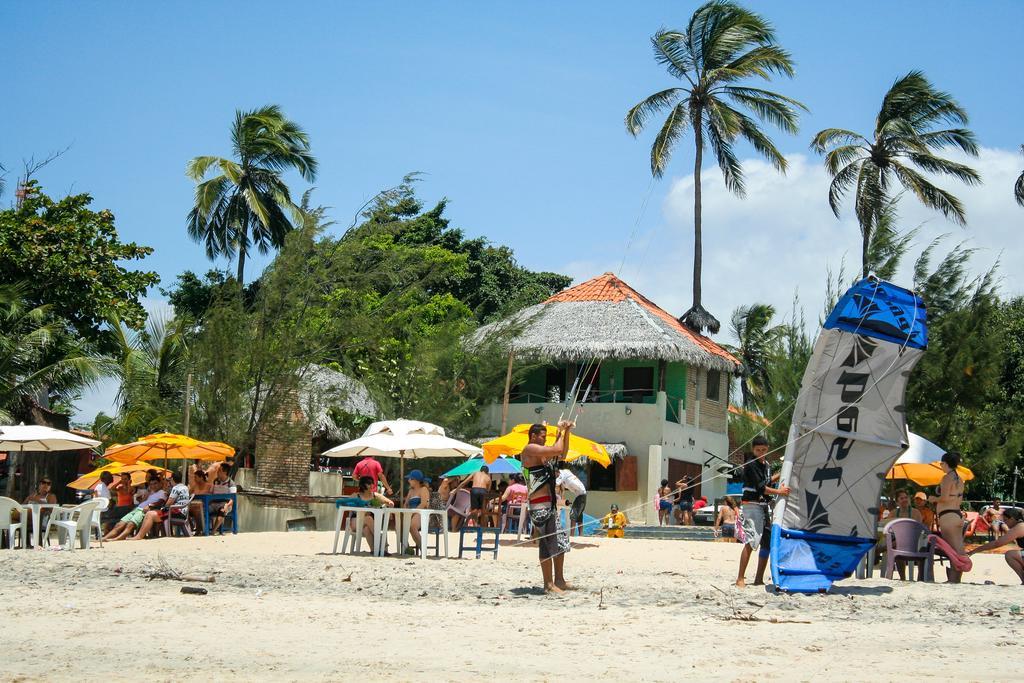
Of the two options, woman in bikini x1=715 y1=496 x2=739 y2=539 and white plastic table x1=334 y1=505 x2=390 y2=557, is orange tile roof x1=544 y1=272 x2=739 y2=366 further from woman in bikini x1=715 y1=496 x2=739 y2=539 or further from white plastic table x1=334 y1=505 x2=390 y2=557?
white plastic table x1=334 y1=505 x2=390 y2=557

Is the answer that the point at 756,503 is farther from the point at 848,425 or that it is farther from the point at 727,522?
the point at 727,522

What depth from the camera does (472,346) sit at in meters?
31.4

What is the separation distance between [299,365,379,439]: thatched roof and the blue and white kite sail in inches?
592

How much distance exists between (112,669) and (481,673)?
6.23 feet

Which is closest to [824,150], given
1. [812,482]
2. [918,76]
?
[918,76]

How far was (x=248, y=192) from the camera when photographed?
38.3m

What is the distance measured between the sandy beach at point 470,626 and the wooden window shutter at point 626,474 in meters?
17.3

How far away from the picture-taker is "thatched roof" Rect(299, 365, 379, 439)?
Answer: 80.7 feet

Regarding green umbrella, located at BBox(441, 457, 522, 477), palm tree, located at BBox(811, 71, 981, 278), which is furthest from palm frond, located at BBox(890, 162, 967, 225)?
green umbrella, located at BBox(441, 457, 522, 477)

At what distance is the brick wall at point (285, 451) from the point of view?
23688mm

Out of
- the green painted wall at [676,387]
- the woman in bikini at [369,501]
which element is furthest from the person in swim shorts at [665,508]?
the woman in bikini at [369,501]

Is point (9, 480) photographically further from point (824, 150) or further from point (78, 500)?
point (824, 150)

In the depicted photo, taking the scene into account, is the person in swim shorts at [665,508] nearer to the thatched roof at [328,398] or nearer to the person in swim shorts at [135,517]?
the thatched roof at [328,398]

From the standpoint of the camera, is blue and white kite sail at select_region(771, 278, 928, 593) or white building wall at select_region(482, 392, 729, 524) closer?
blue and white kite sail at select_region(771, 278, 928, 593)
